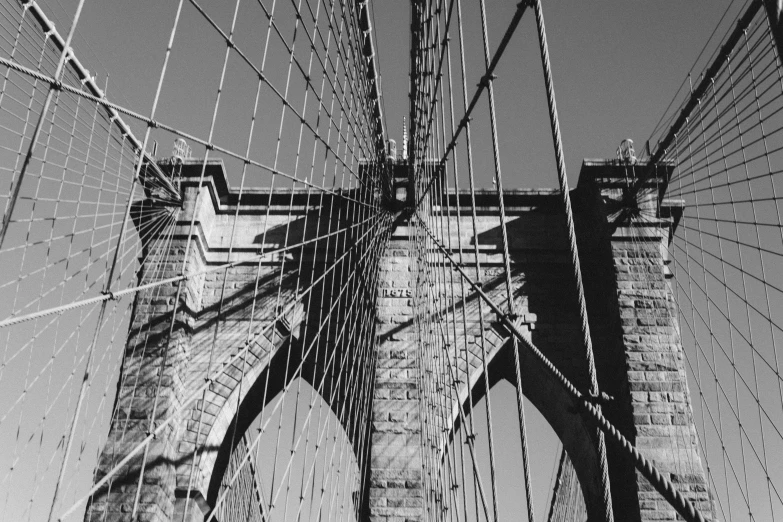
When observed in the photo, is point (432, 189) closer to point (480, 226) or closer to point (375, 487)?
point (480, 226)

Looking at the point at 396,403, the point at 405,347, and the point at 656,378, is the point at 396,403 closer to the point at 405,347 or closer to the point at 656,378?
the point at 405,347

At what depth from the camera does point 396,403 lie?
19.5 feet

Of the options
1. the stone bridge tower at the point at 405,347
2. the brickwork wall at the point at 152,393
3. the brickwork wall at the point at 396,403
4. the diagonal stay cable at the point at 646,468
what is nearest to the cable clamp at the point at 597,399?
the diagonal stay cable at the point at 646,468

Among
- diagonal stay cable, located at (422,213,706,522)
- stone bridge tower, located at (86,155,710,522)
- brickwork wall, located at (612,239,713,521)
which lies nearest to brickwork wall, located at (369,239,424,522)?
stone bridge tower, located at (86,155,710,522)

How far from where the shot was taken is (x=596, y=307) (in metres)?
6.46

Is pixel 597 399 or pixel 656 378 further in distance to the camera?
pixel 656 378

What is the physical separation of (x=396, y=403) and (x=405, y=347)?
1.82 ft

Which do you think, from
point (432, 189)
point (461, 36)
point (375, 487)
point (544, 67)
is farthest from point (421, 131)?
point (544, 67)

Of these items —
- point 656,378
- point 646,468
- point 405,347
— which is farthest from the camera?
point 405,347

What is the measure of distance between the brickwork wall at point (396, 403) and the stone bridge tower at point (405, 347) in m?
0.01

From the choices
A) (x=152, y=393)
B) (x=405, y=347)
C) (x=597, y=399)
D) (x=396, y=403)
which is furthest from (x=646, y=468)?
(x=152, y=393)

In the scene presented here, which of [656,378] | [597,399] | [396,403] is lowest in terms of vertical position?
[396,403]

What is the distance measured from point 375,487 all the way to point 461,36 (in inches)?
141

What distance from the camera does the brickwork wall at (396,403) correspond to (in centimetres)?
547
